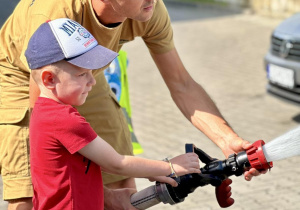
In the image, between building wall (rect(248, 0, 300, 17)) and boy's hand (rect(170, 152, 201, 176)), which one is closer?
boy's hand (rect(170, 152, 201, 176))

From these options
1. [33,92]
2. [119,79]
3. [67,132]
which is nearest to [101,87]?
[33,92]

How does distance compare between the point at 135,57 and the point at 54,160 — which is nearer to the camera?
the point at 54,160

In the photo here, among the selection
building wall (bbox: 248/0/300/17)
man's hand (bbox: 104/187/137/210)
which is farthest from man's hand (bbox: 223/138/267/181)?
building wall (bbox: 248/0/300/17)

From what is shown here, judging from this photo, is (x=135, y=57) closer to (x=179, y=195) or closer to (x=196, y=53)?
(x=196, y=53)

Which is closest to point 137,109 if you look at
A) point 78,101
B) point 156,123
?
point 156,123

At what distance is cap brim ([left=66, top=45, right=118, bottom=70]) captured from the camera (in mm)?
3014

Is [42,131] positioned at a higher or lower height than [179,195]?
higher

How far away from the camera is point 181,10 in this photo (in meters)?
18.5

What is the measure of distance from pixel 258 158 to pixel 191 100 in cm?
90

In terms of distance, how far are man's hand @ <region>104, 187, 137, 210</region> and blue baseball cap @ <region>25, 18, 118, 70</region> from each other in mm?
892

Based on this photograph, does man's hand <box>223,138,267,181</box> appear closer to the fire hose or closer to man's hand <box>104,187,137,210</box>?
the fire hose

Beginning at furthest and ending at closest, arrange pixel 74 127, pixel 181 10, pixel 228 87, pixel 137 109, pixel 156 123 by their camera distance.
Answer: pixel 181 10 < pixel 228 87 < pixel 137 109 < pixel 156 123 < pixel 74 127

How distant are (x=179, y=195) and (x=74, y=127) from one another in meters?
0.67

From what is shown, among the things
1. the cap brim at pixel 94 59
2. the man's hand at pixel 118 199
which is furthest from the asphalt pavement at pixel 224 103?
the cap brim at pixel 94 59
